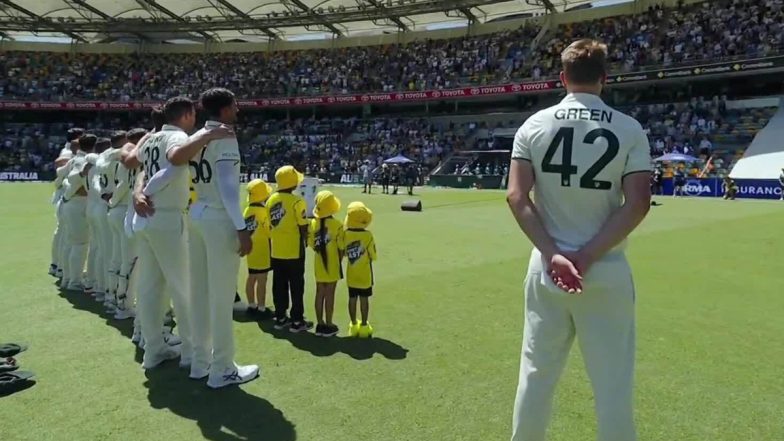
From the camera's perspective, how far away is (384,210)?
21.7m

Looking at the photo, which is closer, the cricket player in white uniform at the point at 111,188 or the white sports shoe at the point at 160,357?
the white sports shoe at the point at 160,357

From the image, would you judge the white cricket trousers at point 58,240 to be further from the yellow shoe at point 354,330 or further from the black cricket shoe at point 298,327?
the yellow shoe at point 354,330

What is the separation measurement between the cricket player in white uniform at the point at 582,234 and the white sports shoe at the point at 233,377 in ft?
9.00

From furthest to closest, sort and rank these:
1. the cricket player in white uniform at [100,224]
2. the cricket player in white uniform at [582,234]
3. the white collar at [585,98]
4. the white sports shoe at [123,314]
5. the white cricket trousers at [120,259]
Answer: the cricket player in white uniform at [100,224] < the white sports shoe at [123,314] < the white cricket trousers at [120,259] < the white collar at [585,98] < the cricket player in white uniform at [582,234]

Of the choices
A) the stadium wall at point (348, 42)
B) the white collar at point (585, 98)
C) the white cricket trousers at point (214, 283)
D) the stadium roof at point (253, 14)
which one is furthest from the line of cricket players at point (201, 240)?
the stadium wall at point (348, 42)

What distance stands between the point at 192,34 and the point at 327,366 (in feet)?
184

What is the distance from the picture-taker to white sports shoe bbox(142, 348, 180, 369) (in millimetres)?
5500

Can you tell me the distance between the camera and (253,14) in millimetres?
47469

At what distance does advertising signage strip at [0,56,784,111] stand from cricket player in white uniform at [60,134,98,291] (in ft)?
72.5

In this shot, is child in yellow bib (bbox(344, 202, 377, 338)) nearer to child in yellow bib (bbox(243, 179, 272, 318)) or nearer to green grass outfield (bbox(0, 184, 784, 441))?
green grass outfield (bbox(0, 184, 784, 441))

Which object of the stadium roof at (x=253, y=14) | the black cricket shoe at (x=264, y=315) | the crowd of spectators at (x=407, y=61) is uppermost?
the stadium roof at (x=253, y=14)

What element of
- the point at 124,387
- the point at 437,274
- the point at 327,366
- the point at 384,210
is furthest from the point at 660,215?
the point at 124,387

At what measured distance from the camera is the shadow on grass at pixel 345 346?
5906 millimetres

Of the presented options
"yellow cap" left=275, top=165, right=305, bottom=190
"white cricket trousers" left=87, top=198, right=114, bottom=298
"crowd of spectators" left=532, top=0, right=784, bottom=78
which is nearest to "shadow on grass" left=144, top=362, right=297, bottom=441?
"yellow cap" left=275, top=165, right=305, bottom=190
